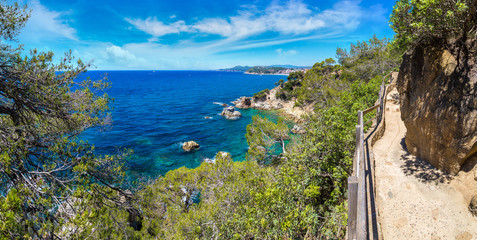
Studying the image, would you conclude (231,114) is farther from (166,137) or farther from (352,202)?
(352,202)

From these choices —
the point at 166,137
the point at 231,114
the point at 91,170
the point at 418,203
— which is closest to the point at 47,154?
the point at 91,170

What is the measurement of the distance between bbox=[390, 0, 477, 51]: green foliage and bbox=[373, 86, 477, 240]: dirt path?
Answer: 4.84 meters

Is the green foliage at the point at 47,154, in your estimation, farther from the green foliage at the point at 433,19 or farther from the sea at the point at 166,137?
the sea at the point at 166,137

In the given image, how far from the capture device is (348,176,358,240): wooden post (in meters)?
4.00

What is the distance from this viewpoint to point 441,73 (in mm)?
7137

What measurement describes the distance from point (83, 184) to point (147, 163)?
26.0 m

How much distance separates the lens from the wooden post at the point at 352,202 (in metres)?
4.00

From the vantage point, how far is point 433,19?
6691mm

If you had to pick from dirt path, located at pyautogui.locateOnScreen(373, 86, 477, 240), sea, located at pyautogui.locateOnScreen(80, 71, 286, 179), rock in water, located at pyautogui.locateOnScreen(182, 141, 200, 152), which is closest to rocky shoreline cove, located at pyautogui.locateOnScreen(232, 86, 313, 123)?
sea, located at pyautogui.locateOnScreen(80, 71, 286, 179)

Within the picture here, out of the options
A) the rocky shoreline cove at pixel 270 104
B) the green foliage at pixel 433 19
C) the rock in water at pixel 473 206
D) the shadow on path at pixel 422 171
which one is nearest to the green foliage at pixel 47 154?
the rock in water at pixel 473 206

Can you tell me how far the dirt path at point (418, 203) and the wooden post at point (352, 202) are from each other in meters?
2.24

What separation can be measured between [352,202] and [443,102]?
19.6 feet

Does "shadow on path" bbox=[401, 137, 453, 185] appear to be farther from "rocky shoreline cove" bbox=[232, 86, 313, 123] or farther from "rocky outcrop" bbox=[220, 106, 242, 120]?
"rocky outcrop" bbox=[220, 106, 242, 120]

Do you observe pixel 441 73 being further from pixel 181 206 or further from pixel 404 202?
pixel 181 206
